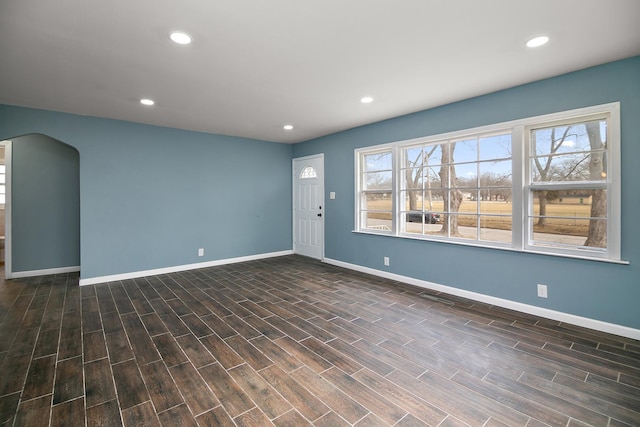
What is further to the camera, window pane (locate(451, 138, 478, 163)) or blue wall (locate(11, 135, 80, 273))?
blue wall (locate(11, 135, 80, 273))

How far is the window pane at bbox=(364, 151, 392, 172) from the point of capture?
15.7 ft

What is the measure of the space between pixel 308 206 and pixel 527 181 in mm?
4040

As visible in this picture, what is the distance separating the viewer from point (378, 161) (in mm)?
4965

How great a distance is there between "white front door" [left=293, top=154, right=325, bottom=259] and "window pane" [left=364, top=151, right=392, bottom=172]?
1105 millimetres

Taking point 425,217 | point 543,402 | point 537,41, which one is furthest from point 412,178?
point 543,402

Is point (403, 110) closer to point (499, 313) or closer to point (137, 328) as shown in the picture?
point (499, 313)

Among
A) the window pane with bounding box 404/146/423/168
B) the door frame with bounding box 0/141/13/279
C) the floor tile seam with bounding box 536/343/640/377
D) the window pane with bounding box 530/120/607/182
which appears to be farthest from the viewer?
the door frame with bounding box 0/141/13/279

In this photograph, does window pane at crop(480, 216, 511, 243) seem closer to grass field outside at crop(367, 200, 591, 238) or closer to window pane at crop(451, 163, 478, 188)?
grass field outside at crop(367, 200, 591, 238)

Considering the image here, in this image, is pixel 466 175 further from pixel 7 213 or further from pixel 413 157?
pixel 7 213

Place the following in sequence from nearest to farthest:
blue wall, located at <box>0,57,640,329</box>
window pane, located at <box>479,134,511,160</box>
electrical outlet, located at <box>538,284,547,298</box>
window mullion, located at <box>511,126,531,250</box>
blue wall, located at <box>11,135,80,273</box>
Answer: blue wall, located at <box>0,57,640,329</box>, electrical outlet, located at <box>538,284,547,298</box>, window mullion, located at <box>511,126,531,250</box>, window pane, located at <box>479,134,511,160</box>, blue wall, located at <box>11,135,80,273</box>

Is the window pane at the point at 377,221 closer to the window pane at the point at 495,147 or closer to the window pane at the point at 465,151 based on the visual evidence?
the window pane at the point at 465,151

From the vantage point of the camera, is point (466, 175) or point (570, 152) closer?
point (570, 152)

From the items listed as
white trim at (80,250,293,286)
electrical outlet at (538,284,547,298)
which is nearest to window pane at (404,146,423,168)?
electrical outlet at (538,284,547,298)

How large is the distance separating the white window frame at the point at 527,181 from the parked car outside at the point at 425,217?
0.20 m
